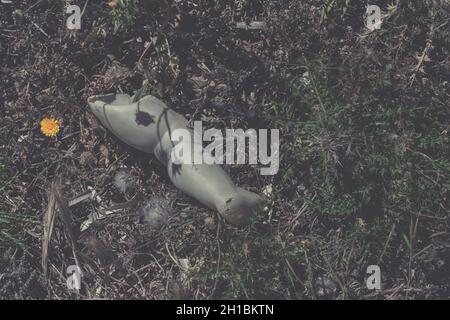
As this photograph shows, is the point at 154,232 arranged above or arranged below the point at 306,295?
above

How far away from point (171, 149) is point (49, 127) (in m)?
0.76

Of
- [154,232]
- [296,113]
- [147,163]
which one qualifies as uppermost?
[296,113]

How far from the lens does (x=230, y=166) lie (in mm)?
4301

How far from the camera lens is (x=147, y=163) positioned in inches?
172

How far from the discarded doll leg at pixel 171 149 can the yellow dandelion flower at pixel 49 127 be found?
279 mm

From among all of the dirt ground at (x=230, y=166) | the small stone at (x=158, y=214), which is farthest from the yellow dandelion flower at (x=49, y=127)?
the small stone at (x=158, y=214)

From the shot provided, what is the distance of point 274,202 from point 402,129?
83 centimetres

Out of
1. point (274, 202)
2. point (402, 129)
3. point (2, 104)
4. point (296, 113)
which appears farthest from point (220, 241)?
point (2, 104)

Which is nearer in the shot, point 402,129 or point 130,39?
point 402,129

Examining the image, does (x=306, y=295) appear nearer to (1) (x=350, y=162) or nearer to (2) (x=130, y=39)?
(1) (x=350, y=162)

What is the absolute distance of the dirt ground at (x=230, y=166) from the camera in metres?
4.09

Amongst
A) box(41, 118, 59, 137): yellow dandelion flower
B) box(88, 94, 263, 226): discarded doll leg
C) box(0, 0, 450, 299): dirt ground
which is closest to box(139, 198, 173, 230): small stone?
box(0, 0, 450, 299): dirt ground

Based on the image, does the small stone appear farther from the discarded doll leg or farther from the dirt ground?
the discarded doll leg

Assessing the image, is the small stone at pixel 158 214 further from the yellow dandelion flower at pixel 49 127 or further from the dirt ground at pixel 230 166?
the yellow dandelion flower at pixel 49 127
